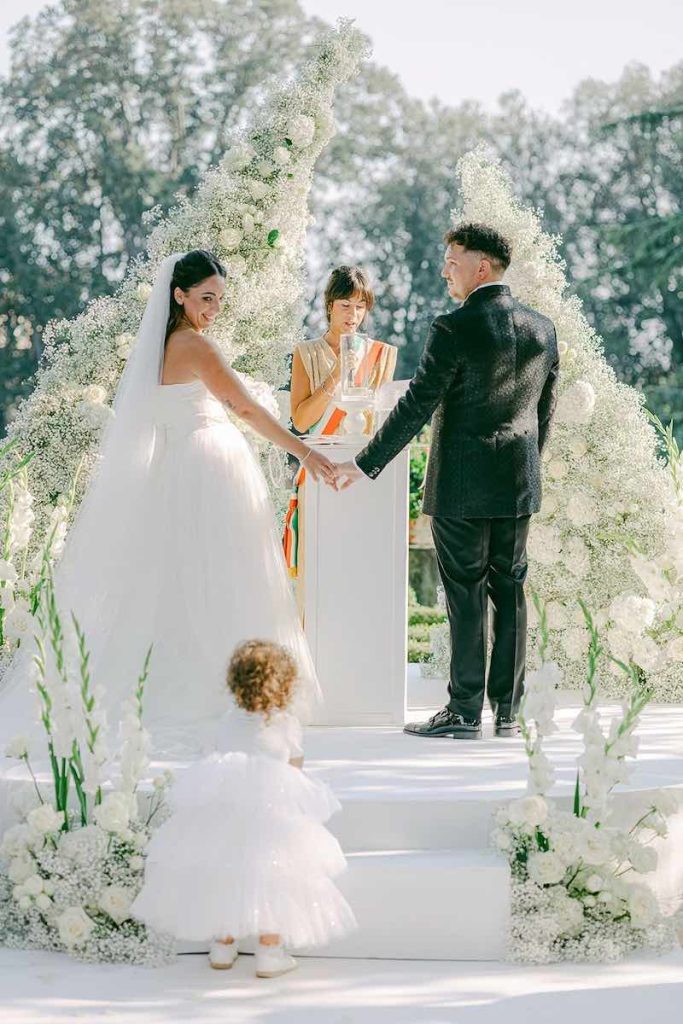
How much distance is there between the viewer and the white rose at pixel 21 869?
3.73m

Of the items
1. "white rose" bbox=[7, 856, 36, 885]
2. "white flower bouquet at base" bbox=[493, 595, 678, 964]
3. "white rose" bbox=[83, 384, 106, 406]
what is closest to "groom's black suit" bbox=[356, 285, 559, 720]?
"white flower bouquet at base" bbox=[493, 595, 678, 964]

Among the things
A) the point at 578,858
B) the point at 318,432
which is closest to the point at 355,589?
the point at 318,432

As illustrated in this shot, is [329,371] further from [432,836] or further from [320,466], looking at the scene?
[432,836]

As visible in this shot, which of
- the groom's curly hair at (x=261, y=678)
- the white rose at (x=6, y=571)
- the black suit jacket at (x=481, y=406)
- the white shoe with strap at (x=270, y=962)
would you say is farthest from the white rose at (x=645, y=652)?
the white shoe with strap at (x=270, y=962)

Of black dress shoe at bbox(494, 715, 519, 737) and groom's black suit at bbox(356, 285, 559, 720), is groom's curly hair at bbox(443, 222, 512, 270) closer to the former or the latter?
groom's black suit at bbox(356, 285, 559, 720)

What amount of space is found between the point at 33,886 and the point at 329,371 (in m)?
2.95

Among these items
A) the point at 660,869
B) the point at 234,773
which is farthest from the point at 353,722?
the point at 234,773

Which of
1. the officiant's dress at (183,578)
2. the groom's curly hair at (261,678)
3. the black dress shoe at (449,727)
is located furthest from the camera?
the black dress shoe at (449,727)

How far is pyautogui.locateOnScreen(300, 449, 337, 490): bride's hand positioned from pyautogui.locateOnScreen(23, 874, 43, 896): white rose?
2195mm

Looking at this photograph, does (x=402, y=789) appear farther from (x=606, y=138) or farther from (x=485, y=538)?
(x=606, y=138)

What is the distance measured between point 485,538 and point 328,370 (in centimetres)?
126

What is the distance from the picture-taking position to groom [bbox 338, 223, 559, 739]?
16.4 feet

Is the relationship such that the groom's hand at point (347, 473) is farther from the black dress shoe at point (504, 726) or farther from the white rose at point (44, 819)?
the white rose at point (44, 819)

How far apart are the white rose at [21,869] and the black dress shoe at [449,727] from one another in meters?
1.97
